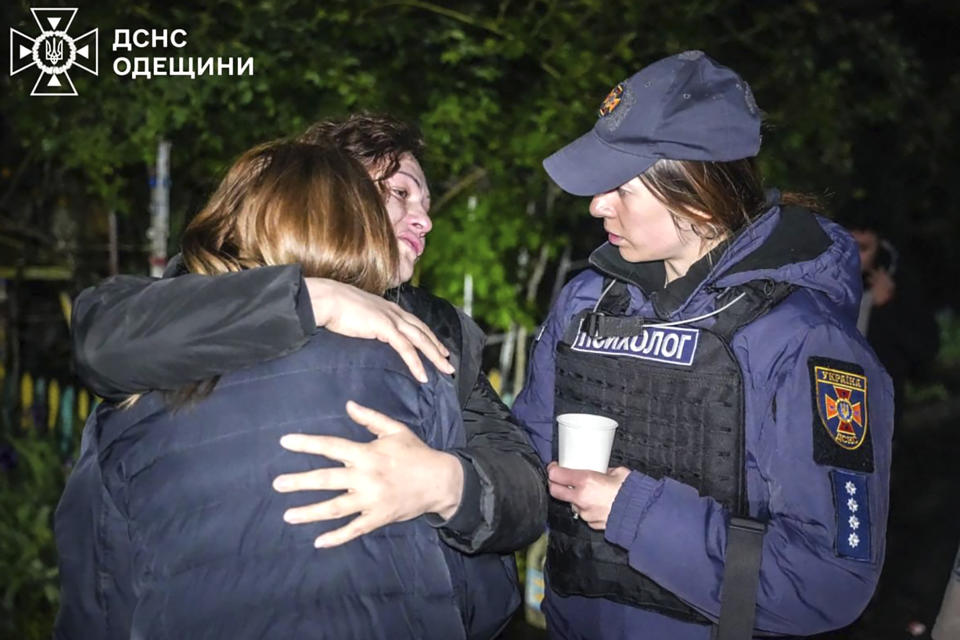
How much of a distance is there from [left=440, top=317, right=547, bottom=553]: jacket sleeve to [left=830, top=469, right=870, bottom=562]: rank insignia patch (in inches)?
23.4

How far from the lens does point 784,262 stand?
6.61ft

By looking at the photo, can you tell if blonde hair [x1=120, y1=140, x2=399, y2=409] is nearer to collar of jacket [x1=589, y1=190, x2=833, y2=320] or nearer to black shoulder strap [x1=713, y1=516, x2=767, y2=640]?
collar of jacket [x1=589, y1=190, x2=833, y2=320]

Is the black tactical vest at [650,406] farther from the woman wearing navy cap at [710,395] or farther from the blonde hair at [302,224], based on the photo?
the blonde hair at [302,224]

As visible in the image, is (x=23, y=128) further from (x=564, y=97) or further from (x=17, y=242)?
(x=564, y=97)

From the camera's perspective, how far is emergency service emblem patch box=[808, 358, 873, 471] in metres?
1.88

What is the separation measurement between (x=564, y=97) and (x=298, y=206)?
3.50 meters

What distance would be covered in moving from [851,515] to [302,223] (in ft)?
4.03

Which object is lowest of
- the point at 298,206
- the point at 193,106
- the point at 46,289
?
the point at 46,289

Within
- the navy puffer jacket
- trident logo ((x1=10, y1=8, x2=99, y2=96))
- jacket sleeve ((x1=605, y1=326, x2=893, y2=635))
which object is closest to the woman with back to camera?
the navy puffer jacket

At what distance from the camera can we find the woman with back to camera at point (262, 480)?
4.93 ft

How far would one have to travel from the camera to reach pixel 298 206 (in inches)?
65.9

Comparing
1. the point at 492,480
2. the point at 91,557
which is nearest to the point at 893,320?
the point at 492,480

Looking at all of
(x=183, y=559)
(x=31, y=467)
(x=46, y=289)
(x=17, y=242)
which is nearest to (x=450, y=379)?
(x=183, y=559)

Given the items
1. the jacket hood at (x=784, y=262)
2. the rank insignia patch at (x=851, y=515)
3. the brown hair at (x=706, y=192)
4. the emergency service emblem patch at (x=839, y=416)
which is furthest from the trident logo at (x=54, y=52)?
the rank insignia patch at (x=851, y=515)
